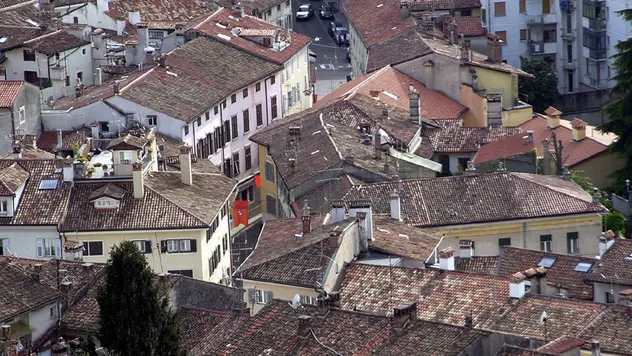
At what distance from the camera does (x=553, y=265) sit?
8538 cm

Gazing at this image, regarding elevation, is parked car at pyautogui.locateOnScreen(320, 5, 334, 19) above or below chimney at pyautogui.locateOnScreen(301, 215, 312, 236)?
below

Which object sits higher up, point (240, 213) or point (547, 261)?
point (547, 261)

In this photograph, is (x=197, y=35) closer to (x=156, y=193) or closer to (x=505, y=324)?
(x=156, y=193)

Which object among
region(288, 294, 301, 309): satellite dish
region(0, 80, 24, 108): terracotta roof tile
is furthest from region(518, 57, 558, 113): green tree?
region(288, 294, 301, 309): satellite dish

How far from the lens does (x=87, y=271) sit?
8762cm

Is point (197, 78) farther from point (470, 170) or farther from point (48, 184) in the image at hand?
point (48, 184)

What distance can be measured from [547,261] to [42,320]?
1829 centimetres

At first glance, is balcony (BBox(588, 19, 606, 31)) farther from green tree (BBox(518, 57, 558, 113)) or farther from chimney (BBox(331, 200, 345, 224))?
chimney (BBox(331, 200, 345, 224))

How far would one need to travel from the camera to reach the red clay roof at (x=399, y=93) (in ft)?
398

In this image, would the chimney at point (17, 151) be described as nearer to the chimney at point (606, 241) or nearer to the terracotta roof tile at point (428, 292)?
the terracotta roof tile at point (428, 292)

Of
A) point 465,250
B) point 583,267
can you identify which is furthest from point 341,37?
point 583,267

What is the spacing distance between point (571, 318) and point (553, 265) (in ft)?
28.5

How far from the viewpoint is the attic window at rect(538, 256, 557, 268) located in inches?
3374

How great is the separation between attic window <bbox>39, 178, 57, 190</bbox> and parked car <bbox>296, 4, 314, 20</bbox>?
66.5m
